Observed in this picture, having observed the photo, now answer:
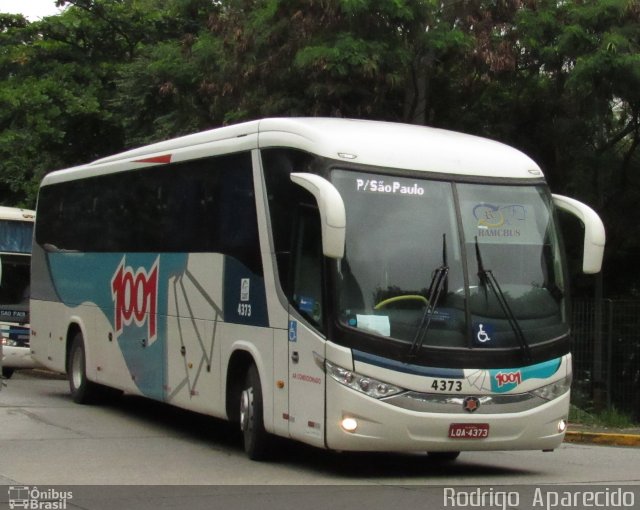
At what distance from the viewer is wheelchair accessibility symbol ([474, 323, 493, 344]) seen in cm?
1035

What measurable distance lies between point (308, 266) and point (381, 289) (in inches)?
31.4

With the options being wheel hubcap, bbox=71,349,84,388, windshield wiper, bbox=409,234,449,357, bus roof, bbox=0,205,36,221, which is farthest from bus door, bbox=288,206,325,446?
bus roof, bbox=0,205,36,221

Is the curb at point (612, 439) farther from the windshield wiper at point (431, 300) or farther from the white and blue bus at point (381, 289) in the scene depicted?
the windshield wiper at point (431, 300)

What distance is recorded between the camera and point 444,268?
34.0 ft

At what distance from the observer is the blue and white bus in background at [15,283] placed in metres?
22.0

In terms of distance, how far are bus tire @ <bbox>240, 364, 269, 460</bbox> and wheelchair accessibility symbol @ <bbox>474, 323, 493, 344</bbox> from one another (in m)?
2.34

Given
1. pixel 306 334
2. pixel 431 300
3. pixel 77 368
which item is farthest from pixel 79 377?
pixel 431 300

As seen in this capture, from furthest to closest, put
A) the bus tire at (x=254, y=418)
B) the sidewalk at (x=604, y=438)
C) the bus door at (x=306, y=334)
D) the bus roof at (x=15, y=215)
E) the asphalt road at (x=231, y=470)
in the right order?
the bus roof at (x=15, y=215) < the sidewalk at (x=604, y=438) < the bus tire at (x=254, y=418) < the bus door at (x=306, y=334) < the asphalt road at (x=231, y=470)

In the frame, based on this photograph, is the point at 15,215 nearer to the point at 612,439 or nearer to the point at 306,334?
the point at 612,439

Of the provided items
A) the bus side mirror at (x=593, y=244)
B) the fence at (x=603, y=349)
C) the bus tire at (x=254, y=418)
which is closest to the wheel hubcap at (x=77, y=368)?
the bus tire at (x=254, y=418)

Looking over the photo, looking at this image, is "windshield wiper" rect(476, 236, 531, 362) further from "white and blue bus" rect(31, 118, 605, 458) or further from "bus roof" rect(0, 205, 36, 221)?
"bus roof" rect(0, 205, 36, 221)

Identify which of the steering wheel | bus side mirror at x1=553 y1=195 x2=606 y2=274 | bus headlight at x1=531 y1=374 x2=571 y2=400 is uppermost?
bus side mirror at x1=553 y1=195 x2=606 y2=274

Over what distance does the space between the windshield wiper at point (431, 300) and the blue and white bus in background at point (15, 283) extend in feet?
43.7

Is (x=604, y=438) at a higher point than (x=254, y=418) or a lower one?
lower
